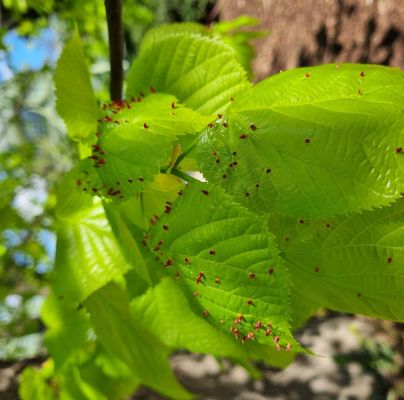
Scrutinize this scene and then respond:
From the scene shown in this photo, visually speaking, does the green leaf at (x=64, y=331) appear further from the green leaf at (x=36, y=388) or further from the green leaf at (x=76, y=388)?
the green leaf at (x=36, y=388)

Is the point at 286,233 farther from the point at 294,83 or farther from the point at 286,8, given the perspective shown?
the point at 286,8

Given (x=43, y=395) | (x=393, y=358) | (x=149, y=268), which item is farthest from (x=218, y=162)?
(x=393, y=358)

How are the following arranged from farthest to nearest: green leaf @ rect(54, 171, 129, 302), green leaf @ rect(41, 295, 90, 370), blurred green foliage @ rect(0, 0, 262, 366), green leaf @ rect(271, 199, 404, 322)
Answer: blurred green foliage @ rect(0, 0, 262, 366) → green leaf @ rect(41, 295, 90, 370) → green leaf @ rect(54, 171, 129, 302) → green leaf @ rect(271, 199, 404, 322)

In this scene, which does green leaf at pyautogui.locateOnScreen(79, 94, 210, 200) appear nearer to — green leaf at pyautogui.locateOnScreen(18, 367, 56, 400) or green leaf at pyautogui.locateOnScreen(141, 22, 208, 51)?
green leaf at pyautogui.locateOnScreen(141, 22, 208, 51)

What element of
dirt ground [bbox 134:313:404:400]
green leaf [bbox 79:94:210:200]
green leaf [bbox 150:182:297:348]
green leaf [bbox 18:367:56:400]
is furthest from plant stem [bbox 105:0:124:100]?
dirt ground [bbox 134:313:404:400]

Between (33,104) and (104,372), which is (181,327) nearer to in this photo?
(104,372)

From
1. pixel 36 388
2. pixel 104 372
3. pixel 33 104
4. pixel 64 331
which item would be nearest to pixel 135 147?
pixel 64 331
